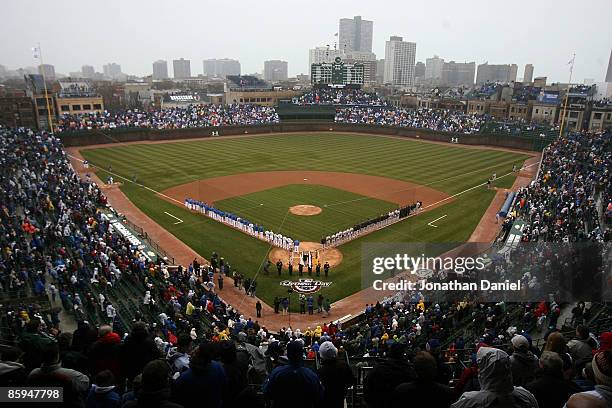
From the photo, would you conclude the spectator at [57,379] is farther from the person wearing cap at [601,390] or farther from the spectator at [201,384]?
the person wearing cap at [601,390]

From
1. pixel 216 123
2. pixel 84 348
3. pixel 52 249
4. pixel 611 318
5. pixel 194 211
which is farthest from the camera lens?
pixel 216 123

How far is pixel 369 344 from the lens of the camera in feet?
43.1

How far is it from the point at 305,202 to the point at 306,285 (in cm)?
1298

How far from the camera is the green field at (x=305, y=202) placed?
2695cm

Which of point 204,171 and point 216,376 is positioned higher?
point 216,376

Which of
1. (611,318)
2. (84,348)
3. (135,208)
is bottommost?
(135,208)

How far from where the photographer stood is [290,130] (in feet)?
237

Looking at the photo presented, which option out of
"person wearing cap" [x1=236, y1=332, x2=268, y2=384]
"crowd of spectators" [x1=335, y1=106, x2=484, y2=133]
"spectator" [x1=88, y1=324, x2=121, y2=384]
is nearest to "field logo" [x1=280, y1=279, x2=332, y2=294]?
"person wearing cap" [x1=236, y1=332, x2=268, y2=384]

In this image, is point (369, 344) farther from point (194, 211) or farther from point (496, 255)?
point (194, 211)

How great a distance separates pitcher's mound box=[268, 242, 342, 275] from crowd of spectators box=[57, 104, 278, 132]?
44.6 m

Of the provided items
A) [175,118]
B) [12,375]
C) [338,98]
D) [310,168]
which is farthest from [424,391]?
[338,98]

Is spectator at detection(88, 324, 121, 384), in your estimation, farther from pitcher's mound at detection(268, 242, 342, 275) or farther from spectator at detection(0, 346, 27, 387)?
pitcher's mound at detection(268, 242, 342, 275)

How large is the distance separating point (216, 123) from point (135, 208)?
38.0m

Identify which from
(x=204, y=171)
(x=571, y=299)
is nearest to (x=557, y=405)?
(x=571, y=299)
